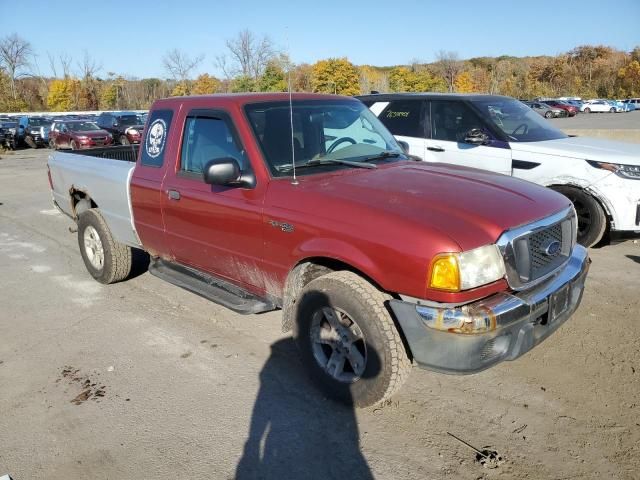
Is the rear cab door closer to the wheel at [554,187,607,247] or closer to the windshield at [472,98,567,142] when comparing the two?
the windshield at [472,98,567,142]

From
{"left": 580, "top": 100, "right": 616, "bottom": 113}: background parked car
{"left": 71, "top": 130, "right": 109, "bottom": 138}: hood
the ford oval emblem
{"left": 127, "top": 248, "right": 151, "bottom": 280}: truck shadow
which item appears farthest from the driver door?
{"left": 580, "top": 100, "right": 616, "bottom": 113}: background parked car

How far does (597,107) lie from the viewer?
53281 millimetres

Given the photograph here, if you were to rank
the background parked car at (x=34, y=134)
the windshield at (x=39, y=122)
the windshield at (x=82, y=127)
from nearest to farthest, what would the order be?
the windshield at (x=82, y=127)
the background parked car at (x=34, y=134)
the windshield at (x=39, y=122)

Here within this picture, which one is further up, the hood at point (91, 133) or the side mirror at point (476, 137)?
the hood at point (91, 133)

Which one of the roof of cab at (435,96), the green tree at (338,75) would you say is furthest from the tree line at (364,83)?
the roof of cab at (435,96)

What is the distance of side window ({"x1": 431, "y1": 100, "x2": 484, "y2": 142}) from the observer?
672 centimetres

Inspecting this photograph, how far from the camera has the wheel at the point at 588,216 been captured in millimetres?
5895

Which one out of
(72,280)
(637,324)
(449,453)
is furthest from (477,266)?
(72,280)

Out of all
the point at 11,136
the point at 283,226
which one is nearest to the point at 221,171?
the point at 283,226

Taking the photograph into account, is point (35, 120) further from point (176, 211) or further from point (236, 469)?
point (236, 469)

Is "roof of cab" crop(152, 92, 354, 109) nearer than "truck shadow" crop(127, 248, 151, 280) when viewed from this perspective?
Yes

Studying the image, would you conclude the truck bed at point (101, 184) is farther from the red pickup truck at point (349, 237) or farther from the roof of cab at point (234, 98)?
the roof of cab at point (234, 98)

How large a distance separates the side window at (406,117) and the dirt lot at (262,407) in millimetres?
3371

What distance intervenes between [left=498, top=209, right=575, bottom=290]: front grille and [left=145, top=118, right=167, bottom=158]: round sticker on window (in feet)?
9.85
